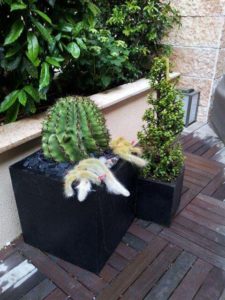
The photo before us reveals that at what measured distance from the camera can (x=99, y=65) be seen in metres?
2.05

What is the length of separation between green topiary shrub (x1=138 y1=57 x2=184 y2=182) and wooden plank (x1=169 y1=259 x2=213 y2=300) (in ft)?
1.49

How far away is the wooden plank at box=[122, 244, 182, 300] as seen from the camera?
1.24m

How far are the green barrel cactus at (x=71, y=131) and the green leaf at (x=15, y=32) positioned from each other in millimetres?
355

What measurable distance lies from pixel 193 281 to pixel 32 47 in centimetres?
134

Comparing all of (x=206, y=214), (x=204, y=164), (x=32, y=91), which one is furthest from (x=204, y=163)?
(x=32, y=91)

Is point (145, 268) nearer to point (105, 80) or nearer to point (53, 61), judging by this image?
point (53, 61)

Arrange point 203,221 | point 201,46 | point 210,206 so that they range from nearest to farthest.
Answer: point 203,221
point 210,206
point 201,46

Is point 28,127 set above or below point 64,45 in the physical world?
below

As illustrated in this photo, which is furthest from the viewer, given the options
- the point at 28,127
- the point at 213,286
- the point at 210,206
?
the point at 210,206

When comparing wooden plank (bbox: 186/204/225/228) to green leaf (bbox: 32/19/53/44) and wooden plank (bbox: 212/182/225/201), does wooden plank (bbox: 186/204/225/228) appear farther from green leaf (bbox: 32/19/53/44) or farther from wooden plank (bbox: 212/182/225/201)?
green leaf (bbox: 32/19/53/44)

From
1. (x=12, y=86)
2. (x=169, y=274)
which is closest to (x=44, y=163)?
(x=12, y=86)

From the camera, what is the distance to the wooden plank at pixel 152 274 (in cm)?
124

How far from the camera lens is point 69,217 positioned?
1261 millimetres

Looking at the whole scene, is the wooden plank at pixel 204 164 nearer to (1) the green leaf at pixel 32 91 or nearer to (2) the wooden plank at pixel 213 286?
(2) the wooden plank at pixel 213 286
